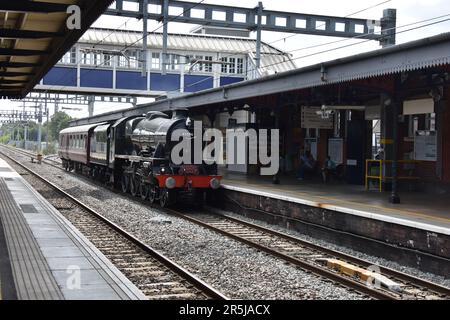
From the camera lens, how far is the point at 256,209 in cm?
1556

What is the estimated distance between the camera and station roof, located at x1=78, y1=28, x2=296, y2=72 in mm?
46475

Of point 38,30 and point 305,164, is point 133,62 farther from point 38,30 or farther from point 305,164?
point 38,30

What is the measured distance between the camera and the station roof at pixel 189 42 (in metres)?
46.5

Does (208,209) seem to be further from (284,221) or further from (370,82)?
(370,82)

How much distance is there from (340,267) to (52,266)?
4.50 m

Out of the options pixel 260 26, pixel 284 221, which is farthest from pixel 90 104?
pixel 284 221

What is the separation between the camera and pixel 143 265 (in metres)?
9.09

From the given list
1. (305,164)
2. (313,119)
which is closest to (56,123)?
(305,164)

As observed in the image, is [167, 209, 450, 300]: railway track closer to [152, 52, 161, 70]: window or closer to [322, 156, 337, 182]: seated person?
[322, 156, 337, 182]: seated person

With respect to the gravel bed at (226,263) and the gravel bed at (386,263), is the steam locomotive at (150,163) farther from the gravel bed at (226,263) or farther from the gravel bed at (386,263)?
the gravel bed at (386,263)

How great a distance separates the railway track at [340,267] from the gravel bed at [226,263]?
0.17 m

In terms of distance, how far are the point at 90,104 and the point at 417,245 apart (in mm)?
49911

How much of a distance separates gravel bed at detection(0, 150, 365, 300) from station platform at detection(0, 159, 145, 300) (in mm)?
1493

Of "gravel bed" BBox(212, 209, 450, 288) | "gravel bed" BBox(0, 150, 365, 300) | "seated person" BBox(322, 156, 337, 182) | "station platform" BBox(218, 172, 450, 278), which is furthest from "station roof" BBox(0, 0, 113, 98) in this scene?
"seated person" BBox(322, 156, 337, 182)
